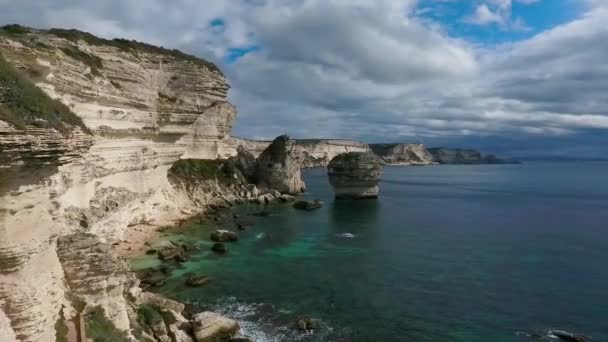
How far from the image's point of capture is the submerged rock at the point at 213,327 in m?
19.6

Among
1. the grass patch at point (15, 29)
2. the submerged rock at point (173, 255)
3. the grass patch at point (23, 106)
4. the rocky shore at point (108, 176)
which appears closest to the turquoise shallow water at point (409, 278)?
the submerged rock at point (173, 255)

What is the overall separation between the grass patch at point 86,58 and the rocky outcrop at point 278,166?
40024 mm

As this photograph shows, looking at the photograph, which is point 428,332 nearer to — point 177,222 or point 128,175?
point 128,175

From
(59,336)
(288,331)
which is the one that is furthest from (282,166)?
(59,336)

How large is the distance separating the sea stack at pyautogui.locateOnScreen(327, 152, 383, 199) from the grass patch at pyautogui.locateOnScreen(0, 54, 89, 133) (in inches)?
2454

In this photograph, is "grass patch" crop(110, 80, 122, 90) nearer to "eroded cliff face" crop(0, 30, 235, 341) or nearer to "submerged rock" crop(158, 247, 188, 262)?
"eroded cliff face" crop(0, 30, 235, 341)

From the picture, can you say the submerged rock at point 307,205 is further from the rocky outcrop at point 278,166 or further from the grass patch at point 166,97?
the grass patch at point 166,97

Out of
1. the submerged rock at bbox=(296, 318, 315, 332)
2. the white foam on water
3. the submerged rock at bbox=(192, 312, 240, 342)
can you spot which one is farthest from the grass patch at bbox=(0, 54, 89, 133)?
the white foam on water

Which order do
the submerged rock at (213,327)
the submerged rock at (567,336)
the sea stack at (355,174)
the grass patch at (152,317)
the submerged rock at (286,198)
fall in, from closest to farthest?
1. the grass patch at (152,317)
2. the submerged rock at (213,327)
3. the submerged rock at (567,336)
4. the submerged rock at (286,198)
5. the sea stack at (355,174)

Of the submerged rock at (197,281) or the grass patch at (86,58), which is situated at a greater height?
the grass patch at (86,58)

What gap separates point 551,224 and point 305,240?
30.4 metres

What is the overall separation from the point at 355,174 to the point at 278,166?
521 inches

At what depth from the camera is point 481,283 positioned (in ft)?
93.1

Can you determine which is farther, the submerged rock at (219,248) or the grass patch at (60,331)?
the submerged rock at (219,248)
